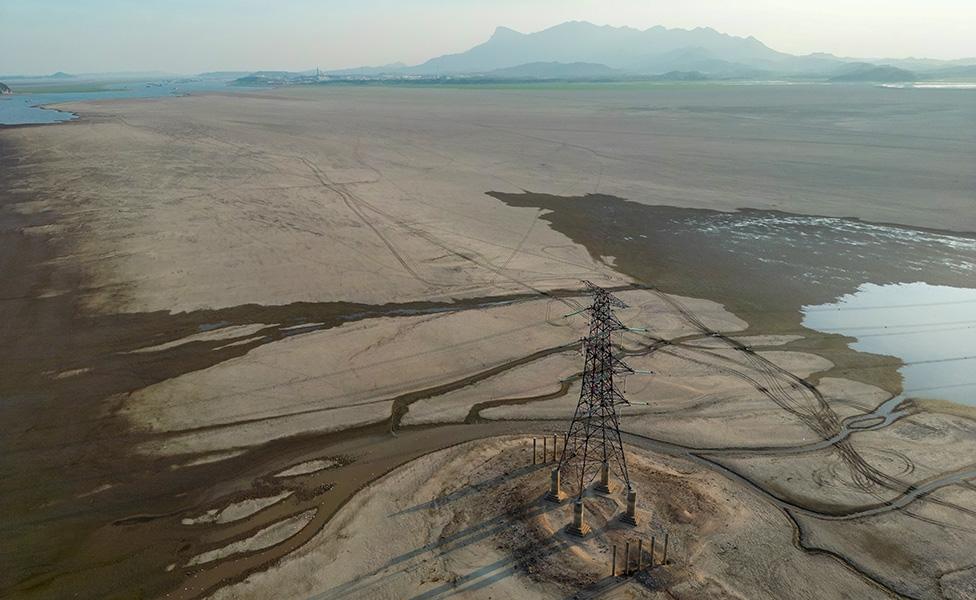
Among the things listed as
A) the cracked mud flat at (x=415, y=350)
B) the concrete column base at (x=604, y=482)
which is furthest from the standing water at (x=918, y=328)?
the concrete column base at (x=604, y=482)

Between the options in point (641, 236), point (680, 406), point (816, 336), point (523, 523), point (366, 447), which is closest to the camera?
point (523, 523)

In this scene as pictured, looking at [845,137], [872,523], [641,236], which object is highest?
[845,137]

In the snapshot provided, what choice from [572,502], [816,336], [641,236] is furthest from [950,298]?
[572,502]

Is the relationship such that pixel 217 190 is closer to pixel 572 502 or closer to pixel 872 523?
pixel 572 502

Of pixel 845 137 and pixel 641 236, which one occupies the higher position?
pixel 845 137

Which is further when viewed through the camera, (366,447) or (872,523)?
(366,447)

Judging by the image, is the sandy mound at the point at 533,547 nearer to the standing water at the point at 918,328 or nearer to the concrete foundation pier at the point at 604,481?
the concrete foundation pier at the point at 604,481

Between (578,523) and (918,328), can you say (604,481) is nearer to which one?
(578,523)

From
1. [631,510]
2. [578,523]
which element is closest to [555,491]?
[578,523]
